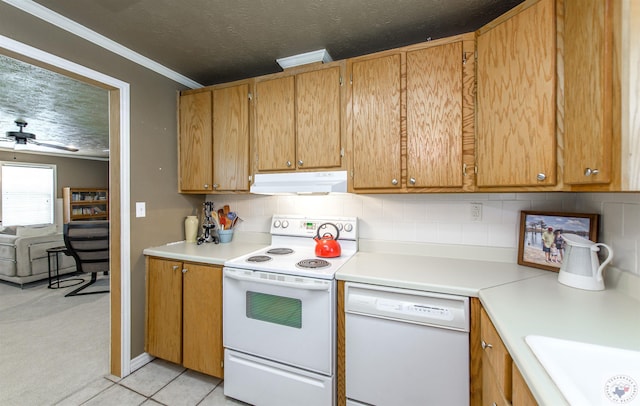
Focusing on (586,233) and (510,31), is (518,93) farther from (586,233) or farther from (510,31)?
(586,233)

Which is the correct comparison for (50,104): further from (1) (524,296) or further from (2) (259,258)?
(1) (524,296)

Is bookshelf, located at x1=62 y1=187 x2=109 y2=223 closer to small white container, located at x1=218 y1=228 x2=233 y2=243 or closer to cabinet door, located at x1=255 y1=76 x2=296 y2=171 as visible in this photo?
small white container, located at x1=218 y1=228 x2=233 y2=243

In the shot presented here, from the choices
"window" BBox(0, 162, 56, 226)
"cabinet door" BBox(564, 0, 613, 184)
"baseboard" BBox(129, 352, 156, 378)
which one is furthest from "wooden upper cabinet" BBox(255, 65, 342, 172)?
"window" BBox(0, 162, 56, 226)

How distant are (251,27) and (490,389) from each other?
2.25 meters

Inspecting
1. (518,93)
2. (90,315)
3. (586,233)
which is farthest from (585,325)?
(90,315)

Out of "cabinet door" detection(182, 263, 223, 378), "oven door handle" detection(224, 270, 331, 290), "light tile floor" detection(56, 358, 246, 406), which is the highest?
"oven door handle" detection(224, 270, 331, 290)

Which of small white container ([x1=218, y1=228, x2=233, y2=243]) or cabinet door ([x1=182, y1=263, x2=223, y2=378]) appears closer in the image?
Result: cabinet door ([x1=182, y1=263, x2=223, y2=378])

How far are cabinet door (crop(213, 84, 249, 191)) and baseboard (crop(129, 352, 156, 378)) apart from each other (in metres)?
1.43

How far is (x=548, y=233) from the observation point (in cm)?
154

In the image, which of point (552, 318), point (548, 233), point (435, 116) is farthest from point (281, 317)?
point (548, 233)

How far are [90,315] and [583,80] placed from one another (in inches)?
177

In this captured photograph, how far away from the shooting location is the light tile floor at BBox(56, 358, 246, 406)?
173 centimetres

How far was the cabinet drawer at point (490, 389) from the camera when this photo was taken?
3.14ft

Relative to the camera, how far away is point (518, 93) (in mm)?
1340
